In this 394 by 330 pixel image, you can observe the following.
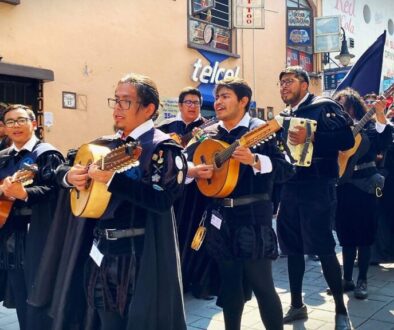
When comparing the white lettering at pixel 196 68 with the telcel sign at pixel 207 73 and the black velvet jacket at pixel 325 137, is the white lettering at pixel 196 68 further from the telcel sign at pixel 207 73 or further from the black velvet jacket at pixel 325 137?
the black velvet jacket at pixel 325 137

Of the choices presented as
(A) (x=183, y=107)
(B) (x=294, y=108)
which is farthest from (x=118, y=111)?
(A) (x=183, y=107)

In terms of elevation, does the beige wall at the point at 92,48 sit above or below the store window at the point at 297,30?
below

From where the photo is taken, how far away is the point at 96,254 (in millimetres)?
2441

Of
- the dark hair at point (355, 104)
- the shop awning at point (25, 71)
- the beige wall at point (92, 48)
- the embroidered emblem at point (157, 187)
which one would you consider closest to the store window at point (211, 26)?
the beige wall at point (92, 48)

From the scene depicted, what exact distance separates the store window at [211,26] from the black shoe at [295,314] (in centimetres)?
797

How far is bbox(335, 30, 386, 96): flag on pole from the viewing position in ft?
17.9

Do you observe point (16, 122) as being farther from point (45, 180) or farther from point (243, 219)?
point (243, 219)

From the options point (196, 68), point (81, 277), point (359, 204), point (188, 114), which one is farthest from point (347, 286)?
point (196, 68)

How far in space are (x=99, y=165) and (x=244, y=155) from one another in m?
0.87

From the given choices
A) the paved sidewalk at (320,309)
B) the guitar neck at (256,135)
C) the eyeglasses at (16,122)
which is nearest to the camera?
the guitar neck at (256,135)

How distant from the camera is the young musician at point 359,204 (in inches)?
177

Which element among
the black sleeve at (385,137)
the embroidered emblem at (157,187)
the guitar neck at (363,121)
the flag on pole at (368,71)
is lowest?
the embroidered emblem at (157,187)

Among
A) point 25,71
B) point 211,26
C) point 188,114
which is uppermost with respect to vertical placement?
point 211,26

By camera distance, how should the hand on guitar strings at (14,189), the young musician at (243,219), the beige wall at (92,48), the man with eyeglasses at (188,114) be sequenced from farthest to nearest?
the beige wall at (92,48)
the man with eyeglasses at (188,114)
the hand on guitar strings at (14,189)
the young musician at (243,219)
